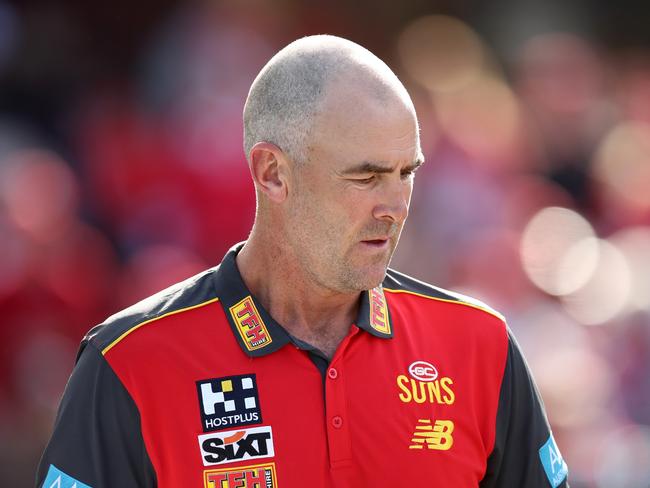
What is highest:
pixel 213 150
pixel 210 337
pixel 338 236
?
pixel 213 150

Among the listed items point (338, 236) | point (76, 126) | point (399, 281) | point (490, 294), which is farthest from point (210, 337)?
point (76, 126)

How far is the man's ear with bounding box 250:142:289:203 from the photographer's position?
83.8 inches

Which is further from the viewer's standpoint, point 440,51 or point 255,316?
point 440,51

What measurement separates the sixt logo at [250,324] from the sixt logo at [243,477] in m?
0.24

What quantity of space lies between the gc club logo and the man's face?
8.5 inches

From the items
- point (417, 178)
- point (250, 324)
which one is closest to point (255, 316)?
point (250, 324)

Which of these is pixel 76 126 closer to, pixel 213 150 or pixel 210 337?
pixel 213 150

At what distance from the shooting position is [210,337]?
2115 millimetres

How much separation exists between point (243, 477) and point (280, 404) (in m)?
0.16

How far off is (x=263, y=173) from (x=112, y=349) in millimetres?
470

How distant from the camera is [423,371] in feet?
7.14

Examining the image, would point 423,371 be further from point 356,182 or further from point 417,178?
point 417,178

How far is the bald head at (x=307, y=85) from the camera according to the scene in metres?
2.06

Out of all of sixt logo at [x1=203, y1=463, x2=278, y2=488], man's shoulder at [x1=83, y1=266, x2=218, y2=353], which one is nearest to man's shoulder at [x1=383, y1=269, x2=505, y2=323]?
man's shoulder at [x1=83, y1=266, x2=218, y2=353]
